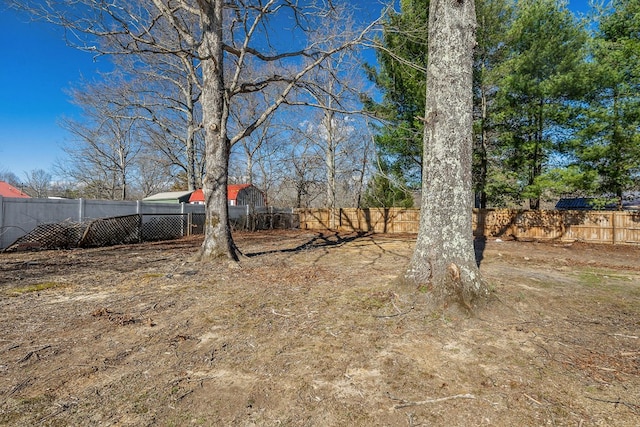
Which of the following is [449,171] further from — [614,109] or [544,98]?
[544,98]

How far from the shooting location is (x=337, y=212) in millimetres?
18062

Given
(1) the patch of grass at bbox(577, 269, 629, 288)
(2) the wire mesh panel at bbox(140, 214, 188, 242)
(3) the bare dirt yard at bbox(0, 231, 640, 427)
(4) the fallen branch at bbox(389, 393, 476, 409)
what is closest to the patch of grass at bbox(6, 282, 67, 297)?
(3) the bare dirt yard at bbox(0, 231, 640, 427)

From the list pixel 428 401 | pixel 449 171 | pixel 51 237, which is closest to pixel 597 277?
pixel 449 171

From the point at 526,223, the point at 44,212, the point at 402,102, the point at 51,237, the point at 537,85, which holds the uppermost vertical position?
the point at 537,85

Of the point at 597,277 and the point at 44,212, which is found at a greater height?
the point at 44,212

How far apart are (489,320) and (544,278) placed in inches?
119

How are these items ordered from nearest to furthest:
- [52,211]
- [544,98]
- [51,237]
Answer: [51,237] < [52,211] < [544,98]

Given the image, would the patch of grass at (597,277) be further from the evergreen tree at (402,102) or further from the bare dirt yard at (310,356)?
the evergreen tree at (402,102)

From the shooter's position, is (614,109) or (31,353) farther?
(614,109)

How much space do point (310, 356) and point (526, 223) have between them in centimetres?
1343

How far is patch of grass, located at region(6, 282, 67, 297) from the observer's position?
4035mm

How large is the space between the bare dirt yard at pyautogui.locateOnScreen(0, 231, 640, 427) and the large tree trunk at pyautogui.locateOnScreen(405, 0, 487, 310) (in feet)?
1.01

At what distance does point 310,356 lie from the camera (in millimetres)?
2264

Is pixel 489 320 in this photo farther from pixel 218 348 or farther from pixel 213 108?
pixel 213 108
